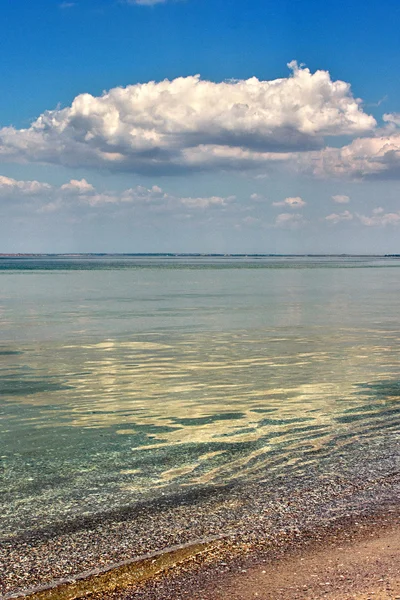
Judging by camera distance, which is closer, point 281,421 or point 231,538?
point 231,538

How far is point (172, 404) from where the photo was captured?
19.7 meters

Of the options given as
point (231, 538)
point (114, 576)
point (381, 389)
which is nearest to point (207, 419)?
point (381, 389)

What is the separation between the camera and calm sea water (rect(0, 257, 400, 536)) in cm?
1283

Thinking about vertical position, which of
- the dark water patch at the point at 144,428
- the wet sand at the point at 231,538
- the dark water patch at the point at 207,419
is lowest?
the dark water patch at the point at 144,428

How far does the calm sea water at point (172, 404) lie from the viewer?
42.1 feet

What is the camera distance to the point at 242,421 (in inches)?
689

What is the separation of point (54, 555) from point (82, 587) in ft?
3.78

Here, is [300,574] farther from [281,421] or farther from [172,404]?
[172,404]

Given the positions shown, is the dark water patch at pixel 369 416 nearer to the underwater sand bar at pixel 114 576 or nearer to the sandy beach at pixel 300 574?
the sandy beach at pixel 300 574

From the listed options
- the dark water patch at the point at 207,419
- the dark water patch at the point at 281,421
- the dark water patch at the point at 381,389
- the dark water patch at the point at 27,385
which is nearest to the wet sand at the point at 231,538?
the dark water patch at the point at 281,421

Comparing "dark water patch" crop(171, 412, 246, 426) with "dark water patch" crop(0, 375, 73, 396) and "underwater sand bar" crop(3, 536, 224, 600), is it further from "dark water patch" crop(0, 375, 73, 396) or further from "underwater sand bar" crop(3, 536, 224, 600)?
"underwater sand bar" crop(3, 536, 224, 600)

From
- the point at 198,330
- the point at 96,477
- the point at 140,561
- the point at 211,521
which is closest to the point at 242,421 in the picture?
the point at 96,477

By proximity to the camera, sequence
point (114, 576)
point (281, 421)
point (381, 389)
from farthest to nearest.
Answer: point (381, 389)
point (281, 421)
point (114, 576)

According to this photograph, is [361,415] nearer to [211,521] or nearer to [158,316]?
[211,521]
